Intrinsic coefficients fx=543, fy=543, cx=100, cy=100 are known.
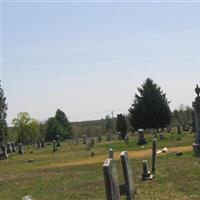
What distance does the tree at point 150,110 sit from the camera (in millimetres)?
83062

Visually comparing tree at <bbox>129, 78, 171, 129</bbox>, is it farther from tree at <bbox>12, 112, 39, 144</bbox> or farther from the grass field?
the grass field

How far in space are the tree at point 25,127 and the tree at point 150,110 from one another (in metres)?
40.5

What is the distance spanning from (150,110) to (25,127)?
44.0 m

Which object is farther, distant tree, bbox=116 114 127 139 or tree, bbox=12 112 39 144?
tree, bbox=12 112 39 144

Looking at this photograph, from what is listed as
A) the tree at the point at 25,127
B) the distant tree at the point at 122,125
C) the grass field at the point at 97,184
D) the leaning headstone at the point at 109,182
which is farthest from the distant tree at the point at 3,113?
the leaning headstone at the point at 109,182

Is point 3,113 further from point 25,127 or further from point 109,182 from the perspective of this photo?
point 109,182

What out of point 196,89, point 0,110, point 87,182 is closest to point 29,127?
point 0,110

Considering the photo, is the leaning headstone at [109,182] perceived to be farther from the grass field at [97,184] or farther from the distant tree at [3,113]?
the distant tree at [3,113]

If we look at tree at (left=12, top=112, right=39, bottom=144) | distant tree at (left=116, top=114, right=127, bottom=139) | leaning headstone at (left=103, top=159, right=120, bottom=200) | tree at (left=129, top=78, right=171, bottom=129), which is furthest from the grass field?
tree at (left=12, top=112, right=39, bottom=144)

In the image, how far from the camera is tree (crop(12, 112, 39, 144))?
392 ft

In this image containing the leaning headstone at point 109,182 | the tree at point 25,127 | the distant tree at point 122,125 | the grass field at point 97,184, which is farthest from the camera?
the tree at point 25,127

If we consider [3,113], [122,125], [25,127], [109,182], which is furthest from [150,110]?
[109,182]

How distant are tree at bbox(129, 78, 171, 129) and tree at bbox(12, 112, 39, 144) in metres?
40.5

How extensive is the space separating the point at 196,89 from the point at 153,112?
51092 mm
